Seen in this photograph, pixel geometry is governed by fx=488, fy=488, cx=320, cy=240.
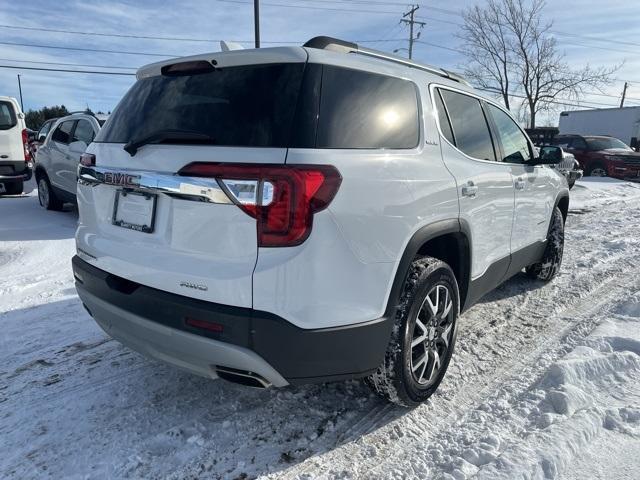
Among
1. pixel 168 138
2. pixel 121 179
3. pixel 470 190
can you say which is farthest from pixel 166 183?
pixel 470 190

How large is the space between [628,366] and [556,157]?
6.41 feet

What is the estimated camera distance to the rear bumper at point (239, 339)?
2102 millimetres

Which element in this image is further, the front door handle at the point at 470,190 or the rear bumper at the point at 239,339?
the front door handle at the point at 470,190

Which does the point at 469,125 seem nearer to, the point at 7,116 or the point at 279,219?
the point at 279,219

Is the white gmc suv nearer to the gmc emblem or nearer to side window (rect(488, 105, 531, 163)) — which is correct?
the gmc emblem

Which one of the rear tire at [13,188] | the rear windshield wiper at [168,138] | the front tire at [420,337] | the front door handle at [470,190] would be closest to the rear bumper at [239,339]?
the front tire at [420,337]

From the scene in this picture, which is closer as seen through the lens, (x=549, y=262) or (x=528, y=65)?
(x=549, y=262)

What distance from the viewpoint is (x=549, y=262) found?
199 inches

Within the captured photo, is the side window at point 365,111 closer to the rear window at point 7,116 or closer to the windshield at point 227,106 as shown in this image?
the windshield at point 227,106

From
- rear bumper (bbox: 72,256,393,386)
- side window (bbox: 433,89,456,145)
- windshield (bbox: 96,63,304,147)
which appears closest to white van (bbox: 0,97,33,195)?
windshield (bbox: 96,63,304,147)

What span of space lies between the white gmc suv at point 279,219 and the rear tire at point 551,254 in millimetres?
2510

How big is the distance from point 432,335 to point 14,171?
10.4 metres

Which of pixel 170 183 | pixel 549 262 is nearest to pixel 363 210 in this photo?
pixel 170 183

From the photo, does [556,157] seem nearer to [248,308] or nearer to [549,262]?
[549,262]
